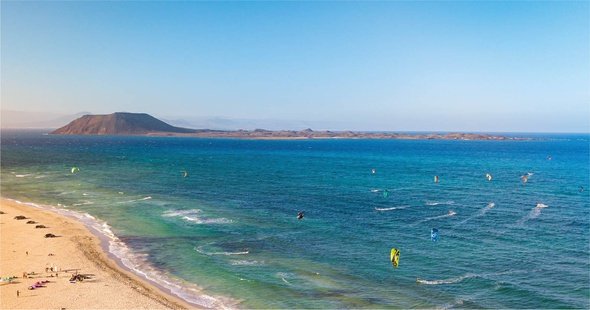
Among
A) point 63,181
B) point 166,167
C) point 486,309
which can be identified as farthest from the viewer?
point 166,167

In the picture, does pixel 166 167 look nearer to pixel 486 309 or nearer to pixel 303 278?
pixel 303 278

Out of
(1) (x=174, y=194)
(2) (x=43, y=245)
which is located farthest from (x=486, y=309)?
(1) (x=174, y=194)

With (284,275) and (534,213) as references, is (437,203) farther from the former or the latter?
(284,275)

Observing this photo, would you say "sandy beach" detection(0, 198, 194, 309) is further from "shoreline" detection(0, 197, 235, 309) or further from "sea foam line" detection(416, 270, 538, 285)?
"sea foam line" detection(416, 270, 538, 285)

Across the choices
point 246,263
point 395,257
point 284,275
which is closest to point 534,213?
point 395,257

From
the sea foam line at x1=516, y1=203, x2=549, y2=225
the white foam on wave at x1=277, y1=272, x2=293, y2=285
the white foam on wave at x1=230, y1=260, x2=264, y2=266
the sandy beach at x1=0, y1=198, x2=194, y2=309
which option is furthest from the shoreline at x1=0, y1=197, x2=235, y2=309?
the sea foam line at x1=516, y1=203, x2=549, y2=225

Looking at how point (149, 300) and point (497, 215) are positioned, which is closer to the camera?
point (149, 300)
